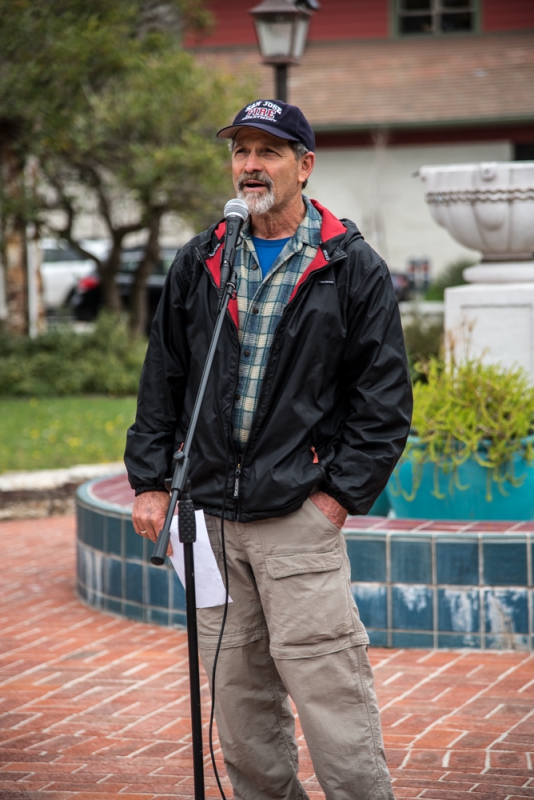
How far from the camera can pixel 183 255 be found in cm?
305

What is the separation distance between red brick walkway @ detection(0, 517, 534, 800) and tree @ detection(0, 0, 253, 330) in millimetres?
8009

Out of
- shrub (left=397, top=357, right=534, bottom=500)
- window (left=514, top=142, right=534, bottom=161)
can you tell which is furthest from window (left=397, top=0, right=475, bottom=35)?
shrub (left=397, top=357, right=534, bottom=500)

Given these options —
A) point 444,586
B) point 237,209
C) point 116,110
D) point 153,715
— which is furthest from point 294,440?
point 116,110

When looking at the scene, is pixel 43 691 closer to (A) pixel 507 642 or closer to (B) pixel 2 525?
(A) pixel 507 642

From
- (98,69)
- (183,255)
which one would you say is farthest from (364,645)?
(98,69)

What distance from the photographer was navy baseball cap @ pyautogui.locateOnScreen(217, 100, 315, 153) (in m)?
2.85

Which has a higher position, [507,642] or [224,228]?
[224,228]

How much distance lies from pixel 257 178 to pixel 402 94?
66.0 feet

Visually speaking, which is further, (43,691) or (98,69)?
(98,69)

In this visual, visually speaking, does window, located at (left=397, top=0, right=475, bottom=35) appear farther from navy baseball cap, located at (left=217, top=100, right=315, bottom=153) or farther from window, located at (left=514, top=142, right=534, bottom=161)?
navy baseball cap, located at (left=217, top=100, right=315, bottom=153)

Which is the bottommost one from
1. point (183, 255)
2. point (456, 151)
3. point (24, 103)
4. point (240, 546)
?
point (240, 546)

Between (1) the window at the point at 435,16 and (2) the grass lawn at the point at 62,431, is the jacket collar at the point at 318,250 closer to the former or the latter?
(2) the grass lawn at the point at 62,431

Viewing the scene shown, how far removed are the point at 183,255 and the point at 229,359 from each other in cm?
37

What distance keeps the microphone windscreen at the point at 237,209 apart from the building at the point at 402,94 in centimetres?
1866
